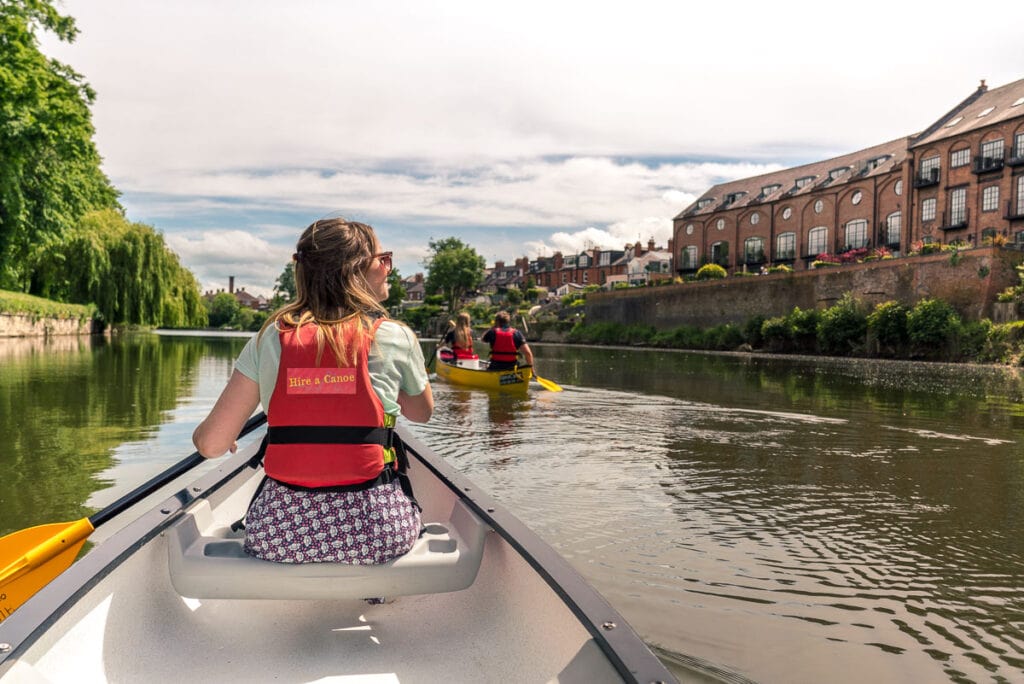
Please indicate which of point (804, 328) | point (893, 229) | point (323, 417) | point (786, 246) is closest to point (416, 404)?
point (323, 417)

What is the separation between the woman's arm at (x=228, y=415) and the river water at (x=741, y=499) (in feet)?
6.44

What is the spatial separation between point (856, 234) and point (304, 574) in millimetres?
47656

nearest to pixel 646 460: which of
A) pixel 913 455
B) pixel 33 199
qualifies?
pixel 913 455

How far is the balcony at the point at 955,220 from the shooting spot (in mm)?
35819

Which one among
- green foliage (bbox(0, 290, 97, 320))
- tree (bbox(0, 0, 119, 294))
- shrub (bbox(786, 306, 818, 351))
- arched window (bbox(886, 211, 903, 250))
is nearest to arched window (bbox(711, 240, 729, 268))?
arched window (bbox(886, 211, 903, 250))

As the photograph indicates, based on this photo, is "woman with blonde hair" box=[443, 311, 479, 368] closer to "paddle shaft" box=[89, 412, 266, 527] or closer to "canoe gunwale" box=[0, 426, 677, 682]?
"paddle shaft" box=[89, 412, 266, 527]

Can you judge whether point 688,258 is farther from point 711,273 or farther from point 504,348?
point 504,348

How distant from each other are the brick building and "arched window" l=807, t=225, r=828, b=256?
73 mm

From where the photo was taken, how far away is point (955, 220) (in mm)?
36469

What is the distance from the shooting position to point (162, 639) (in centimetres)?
238

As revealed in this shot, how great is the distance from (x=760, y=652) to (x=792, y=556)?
144 centimetres

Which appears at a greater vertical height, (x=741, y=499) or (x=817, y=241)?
(x=817, y=241)

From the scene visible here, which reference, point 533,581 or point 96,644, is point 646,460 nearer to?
point 533,581

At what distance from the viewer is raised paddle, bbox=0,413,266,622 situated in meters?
2.83
